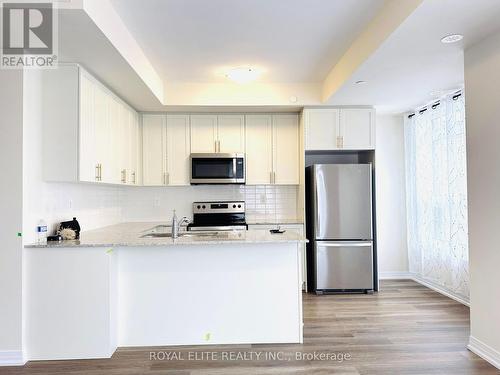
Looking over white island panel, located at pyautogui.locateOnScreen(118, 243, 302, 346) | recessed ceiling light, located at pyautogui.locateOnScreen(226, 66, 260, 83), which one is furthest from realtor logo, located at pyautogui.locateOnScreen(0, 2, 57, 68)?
recessed ceiling light, located at pyautogui.locateOnScreen(226, 66, 260, 83)

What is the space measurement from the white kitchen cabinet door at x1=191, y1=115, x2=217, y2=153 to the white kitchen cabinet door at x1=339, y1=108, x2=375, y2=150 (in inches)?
66.1

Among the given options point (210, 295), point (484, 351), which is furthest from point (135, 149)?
point (484, 351)

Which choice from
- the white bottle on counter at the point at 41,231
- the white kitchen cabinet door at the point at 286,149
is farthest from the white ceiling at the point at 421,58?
the white bottle on counter at the point at 41,231

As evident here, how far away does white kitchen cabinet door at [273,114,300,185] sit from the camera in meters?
4.98

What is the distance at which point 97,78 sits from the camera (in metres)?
3.43

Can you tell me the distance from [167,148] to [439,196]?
3.53m

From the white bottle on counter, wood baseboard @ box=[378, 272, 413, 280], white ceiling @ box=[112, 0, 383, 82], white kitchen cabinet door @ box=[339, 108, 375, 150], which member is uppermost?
white ceiling @ box=[112, 0, 383, 82]

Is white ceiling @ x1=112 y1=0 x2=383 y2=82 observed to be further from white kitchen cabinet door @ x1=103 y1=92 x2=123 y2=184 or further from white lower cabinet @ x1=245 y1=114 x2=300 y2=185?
white lower cabinet @ x1=245 y1=114 x2=300 y2=185

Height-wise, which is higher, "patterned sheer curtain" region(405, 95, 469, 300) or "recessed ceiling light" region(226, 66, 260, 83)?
"recessed ceiling light" region(226, 66, 260, 83)

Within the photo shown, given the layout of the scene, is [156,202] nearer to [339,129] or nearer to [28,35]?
[339,129]

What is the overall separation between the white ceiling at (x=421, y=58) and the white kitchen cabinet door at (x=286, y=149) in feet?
2.45

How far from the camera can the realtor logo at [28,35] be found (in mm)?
2205

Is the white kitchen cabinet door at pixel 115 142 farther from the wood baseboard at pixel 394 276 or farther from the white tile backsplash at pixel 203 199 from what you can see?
the wood baseboard at pixel 394 276

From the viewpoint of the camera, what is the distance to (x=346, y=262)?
449cm
